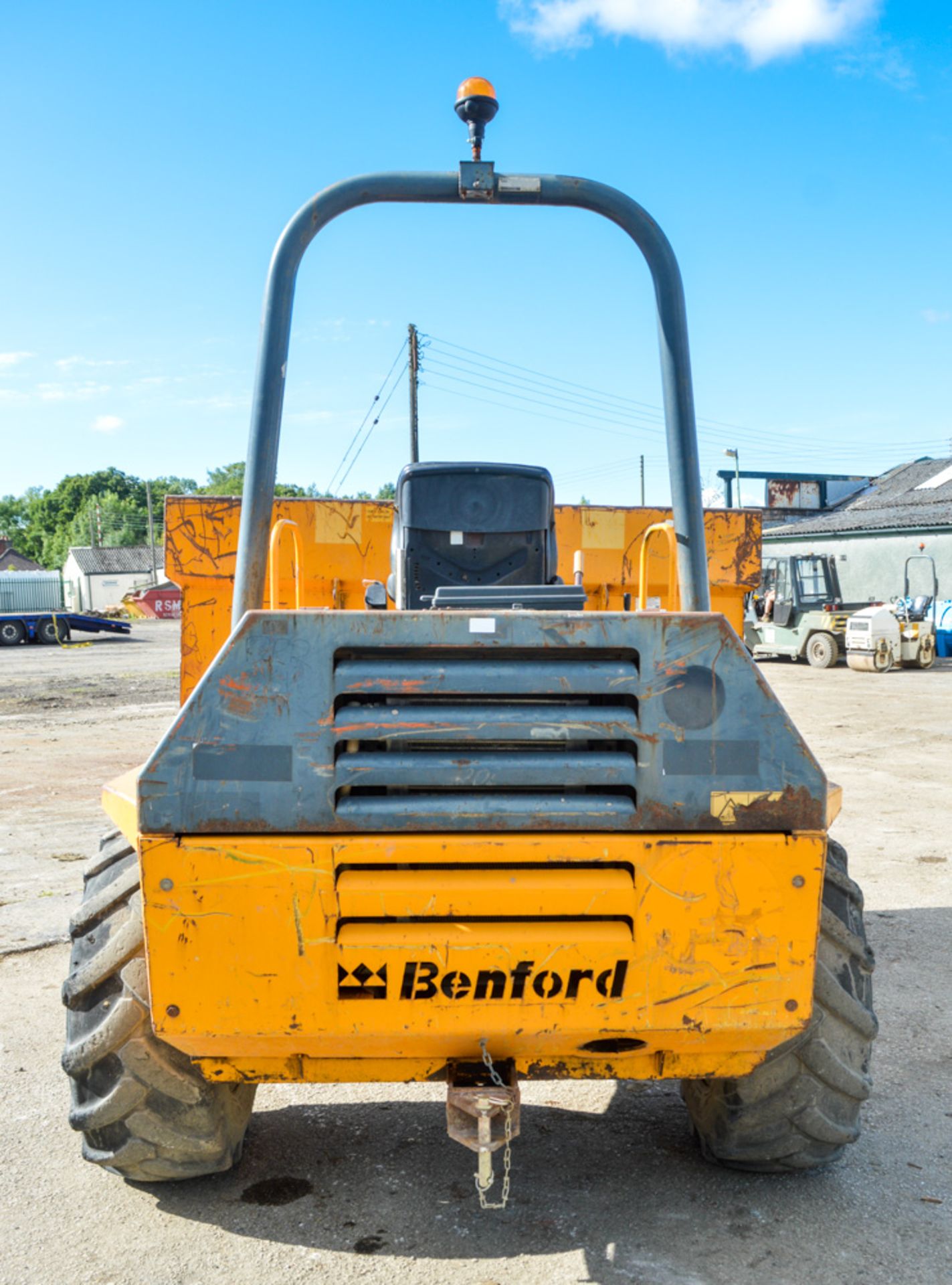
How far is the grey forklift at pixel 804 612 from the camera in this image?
21.8 metres

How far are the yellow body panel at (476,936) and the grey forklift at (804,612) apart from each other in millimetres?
19960

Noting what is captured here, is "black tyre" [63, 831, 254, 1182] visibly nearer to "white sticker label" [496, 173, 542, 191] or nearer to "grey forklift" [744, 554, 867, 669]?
"white sticker label" [496, 173, 542, 191]

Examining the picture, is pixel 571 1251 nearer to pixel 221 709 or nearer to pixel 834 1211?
pixel 834 1211

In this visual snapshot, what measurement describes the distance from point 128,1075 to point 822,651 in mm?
20714

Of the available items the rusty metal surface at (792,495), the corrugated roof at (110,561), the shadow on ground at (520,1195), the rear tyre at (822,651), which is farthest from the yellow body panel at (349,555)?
the corrugated roof at (110,561)

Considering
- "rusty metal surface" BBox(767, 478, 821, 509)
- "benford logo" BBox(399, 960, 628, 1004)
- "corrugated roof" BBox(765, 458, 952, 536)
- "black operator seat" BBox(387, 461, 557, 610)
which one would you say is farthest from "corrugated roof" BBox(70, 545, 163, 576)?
"benford logo" BBox(399, 960, 628, 1004)

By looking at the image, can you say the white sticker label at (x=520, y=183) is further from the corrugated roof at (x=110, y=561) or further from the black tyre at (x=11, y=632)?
the corrugated roof at (x=110, y=561)

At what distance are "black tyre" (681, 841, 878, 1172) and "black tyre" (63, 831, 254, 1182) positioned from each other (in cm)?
136

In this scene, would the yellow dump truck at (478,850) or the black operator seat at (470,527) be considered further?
the black operator seat at (470,527)

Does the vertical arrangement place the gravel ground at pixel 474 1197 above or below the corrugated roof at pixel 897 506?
below

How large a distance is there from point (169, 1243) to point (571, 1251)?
1.03 metres

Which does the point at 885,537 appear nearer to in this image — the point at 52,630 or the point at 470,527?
the point at 52,630

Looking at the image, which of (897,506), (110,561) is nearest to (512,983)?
(897,506)

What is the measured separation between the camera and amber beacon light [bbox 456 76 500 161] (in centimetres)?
279
